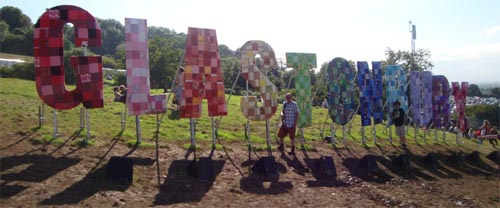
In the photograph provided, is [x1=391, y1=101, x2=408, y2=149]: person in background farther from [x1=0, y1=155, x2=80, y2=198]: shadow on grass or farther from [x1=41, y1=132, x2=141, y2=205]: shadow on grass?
[x1=0, y1=155, x2=80, y2=198]: shadow on grass

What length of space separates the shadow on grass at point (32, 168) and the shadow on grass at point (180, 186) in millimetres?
2008

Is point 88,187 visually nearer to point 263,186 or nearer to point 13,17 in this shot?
point 263,186

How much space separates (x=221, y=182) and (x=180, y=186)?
1024mm

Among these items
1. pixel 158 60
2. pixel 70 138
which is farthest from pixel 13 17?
pixel 70 138

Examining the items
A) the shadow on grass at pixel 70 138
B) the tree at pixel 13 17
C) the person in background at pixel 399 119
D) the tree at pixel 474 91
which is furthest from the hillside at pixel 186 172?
the tree at pixel 474 91

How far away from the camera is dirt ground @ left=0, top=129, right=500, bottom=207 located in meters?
7.62

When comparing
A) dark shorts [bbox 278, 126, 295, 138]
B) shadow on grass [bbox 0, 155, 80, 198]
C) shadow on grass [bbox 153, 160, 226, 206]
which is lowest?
shadow on grass [bbox 153, 160, 226, 206]

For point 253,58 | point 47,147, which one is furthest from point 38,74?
point 253,58

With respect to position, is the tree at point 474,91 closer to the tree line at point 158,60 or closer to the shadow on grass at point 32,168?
the tree line at point 158,60

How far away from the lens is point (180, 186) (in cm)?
880

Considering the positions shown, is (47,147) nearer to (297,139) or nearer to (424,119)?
(297,139)

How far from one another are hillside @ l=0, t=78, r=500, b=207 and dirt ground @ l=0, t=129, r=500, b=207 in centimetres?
2

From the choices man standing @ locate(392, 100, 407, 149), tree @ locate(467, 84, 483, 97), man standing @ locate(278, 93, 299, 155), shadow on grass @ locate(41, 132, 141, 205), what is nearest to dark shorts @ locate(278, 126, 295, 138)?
man standing @ locate(278, 93, 299, 155)

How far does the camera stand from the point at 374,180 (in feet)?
37.0
